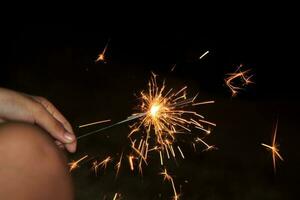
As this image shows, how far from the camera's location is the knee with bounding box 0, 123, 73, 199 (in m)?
0.72

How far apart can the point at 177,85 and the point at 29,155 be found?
2.26 m

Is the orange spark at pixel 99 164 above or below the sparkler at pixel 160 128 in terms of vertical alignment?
below

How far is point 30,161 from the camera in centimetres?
74

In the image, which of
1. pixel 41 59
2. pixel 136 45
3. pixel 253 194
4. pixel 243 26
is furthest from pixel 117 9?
pixel 253 194

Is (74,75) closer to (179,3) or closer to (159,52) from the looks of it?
(159,52)

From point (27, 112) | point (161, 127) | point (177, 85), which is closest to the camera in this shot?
point (27, 112)

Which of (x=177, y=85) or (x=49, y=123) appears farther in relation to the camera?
(x=177, y=85)

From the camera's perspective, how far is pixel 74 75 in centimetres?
303

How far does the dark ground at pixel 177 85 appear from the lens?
230cm

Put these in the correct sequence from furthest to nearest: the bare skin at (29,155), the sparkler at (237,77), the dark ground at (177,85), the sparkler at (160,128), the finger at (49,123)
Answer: the sparkler at (237,77)
the dark ground at (177,85)
the sparkler at (160,128)
the finger at (49,123)
the bare skin at (29,155)

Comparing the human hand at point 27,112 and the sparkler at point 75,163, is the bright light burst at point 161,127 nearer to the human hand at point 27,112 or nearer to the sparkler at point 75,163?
the sparkler at point 75,163

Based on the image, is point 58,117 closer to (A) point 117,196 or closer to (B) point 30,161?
(B) point 30,161

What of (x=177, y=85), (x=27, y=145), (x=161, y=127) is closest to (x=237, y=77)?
(x=177, y=85)

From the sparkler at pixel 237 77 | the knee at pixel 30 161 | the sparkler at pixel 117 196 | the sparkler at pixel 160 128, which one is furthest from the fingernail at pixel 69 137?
the sparkler at pixel 237 77
